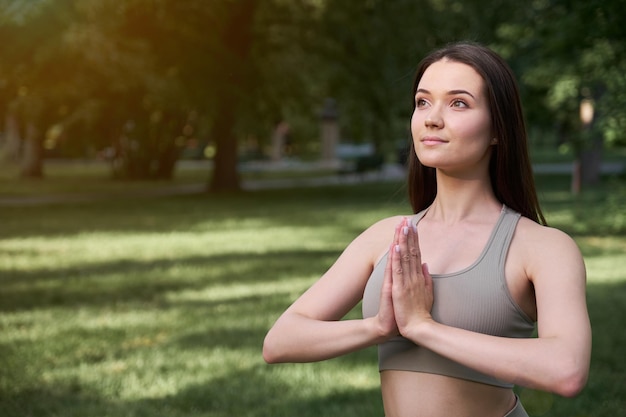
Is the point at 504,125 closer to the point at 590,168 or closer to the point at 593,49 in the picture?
the point at 593,49

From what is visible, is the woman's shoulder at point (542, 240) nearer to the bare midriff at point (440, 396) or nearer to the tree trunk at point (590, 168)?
the bare midriff at point (440, 396)

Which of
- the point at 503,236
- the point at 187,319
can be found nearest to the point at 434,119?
the point at 503,236

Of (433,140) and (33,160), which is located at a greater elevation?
(433,140)

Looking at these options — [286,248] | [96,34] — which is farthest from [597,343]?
[96,34]

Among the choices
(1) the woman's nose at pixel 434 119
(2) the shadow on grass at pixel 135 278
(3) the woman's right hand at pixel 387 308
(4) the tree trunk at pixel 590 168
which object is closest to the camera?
(3) the woman's right hand at pixel 387 308

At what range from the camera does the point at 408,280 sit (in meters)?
2.30

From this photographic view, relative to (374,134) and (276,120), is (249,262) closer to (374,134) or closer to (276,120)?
(374,134)

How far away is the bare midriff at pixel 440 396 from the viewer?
2.42 m

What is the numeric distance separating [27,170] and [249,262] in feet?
98.6

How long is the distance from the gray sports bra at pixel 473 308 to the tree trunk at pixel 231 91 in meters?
24.1

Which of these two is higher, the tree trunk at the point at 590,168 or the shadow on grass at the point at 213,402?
the shadow on grass at the point at 213,402

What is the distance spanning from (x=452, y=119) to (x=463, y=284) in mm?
407

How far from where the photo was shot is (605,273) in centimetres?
1244

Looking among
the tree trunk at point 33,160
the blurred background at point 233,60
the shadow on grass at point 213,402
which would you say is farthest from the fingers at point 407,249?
the tree trunk at point 33,160
